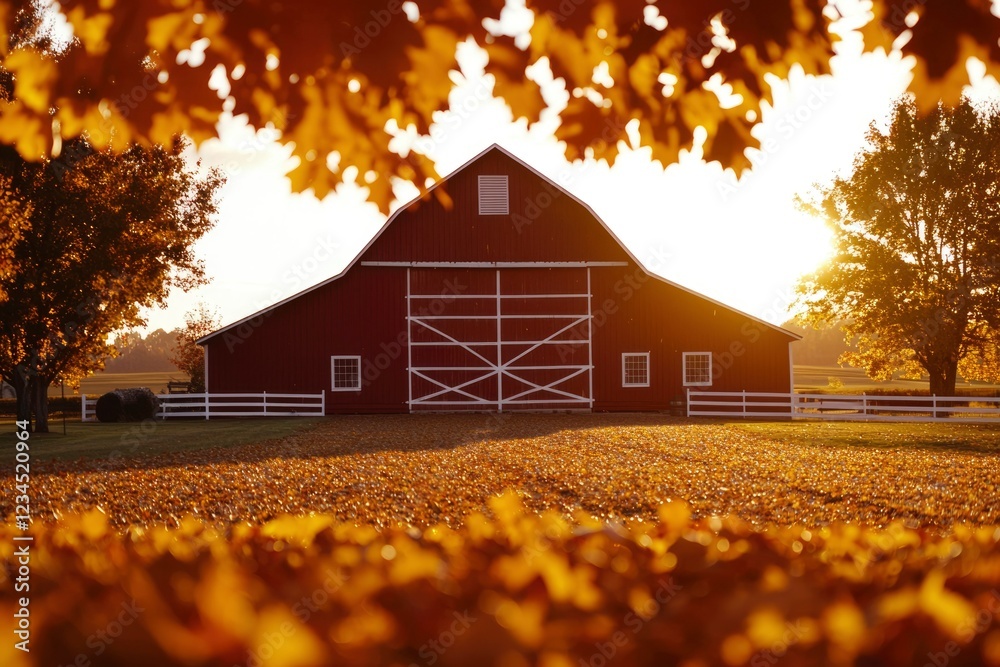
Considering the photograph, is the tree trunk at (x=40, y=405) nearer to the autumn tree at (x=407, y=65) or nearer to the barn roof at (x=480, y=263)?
the barn roof at (x=480, y=263)

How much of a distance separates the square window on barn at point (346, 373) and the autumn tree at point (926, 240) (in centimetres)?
1900

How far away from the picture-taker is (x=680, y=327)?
2708 cm

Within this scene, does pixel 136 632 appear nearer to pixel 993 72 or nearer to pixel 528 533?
pixel 528 533

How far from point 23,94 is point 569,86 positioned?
3.01m

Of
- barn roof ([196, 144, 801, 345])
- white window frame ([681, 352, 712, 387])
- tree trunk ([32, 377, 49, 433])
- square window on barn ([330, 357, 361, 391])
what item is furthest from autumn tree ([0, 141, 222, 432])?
white window frame ([681, 352, 712, 387])

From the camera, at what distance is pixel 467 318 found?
26.4 meters

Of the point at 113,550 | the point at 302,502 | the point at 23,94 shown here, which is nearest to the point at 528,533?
the point at 113,550

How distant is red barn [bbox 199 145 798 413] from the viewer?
26172 mm

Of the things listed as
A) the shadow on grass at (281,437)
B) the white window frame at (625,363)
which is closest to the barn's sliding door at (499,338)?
the shadow on grass at (281,437)

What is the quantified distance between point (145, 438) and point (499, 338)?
38.3 feet

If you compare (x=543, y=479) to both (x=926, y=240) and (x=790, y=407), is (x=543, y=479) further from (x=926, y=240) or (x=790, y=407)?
(x=926, y=240)

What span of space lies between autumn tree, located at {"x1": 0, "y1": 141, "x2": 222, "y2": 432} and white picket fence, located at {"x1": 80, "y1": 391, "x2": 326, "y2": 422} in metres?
4.45

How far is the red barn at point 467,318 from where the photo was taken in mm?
26172

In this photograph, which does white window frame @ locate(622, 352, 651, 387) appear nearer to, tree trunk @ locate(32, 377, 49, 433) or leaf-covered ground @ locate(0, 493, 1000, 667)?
tree trunk @ locate(32, 377, 49, 433)
